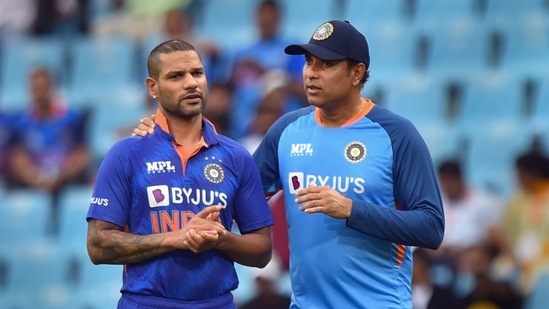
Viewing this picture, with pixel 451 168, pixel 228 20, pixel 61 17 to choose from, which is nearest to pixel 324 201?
pixel 451 168

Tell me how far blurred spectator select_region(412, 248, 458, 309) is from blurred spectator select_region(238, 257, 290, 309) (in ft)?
2.86

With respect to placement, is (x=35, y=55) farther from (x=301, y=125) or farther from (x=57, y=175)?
(x=301, y=125)

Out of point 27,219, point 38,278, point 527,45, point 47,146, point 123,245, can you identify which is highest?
point 527,45

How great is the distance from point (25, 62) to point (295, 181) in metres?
7.15

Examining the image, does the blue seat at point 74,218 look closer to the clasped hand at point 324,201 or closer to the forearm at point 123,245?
the forearm at point 123,245

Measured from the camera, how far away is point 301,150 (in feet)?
19.1

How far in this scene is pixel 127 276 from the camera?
18.3 ft

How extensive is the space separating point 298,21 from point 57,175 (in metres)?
2.48

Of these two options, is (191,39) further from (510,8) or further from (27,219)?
(510,8)

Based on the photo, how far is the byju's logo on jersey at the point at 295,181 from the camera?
577 centimetres

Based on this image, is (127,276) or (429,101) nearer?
(127,276)

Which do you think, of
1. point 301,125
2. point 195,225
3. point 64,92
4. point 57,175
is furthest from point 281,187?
point 64,92

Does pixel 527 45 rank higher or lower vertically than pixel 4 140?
higher

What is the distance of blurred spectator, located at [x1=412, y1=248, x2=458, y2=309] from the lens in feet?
28.4
